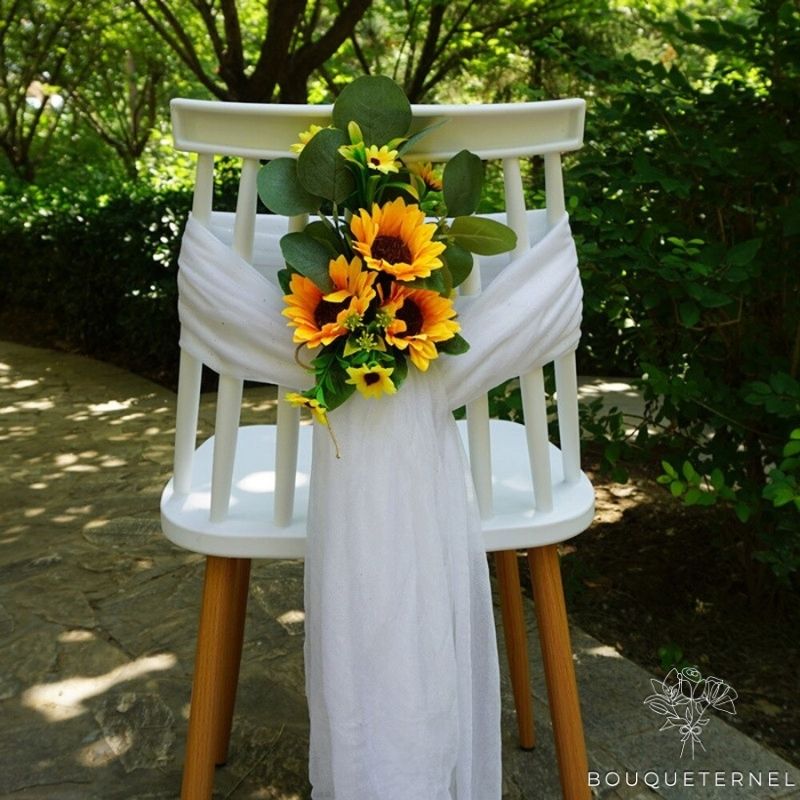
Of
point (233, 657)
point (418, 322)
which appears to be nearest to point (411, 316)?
point (418, 322)

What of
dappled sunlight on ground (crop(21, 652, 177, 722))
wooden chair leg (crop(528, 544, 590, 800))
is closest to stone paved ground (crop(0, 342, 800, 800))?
dappled sunlight on ground (crop(21, 652, 177, 722))

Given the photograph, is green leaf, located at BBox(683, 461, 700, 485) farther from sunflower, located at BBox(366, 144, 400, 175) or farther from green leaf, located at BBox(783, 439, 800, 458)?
sunflower, located at BBox(366, 144, 400, 175)

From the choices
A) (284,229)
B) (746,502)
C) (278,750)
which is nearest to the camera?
(284,229)

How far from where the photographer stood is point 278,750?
6.68 ft

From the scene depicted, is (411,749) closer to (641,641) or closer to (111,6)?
(641,641)

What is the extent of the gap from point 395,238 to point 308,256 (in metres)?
0.11

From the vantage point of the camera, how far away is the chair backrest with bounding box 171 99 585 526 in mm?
1308

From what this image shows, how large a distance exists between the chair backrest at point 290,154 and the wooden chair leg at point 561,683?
0.12 meters

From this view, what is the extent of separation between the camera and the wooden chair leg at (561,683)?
1.57m

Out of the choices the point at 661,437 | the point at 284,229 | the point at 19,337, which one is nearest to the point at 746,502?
the point at 661,437

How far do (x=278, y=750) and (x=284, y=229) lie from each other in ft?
3.42

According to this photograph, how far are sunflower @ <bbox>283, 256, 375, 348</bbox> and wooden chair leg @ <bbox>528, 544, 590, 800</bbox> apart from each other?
0.52m

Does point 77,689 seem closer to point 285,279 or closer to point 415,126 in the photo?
point 285,279

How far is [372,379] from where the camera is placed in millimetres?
1301
